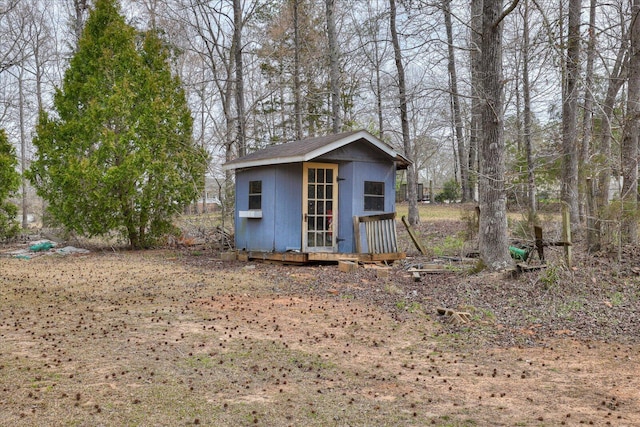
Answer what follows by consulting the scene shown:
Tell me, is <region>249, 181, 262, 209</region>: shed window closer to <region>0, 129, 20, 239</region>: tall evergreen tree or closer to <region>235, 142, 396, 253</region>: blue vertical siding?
<region>235, 142, 396, 253</region>: blue vertical siding

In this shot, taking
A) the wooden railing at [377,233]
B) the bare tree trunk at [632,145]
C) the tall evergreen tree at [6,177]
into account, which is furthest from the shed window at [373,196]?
the tall evergreen tree at [6,177]

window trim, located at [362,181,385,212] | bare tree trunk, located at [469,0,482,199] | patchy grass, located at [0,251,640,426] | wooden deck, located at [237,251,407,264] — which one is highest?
bare tree trunk, located at [469,0,482,199]

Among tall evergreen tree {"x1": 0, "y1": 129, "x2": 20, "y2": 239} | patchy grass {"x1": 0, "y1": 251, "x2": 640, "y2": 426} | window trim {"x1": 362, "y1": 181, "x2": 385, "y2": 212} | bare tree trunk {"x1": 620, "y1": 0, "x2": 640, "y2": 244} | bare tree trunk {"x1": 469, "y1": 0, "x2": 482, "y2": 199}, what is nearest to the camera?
patchy grass {"x1": 0, "y1": 251, "x2": 640, "y2": 426}

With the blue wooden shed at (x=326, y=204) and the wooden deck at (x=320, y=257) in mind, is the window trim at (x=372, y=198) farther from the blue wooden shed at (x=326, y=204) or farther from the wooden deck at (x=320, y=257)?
the wooden deck at (x=320, y=257)

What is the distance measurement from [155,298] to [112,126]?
7855mm

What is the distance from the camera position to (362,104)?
25391mm

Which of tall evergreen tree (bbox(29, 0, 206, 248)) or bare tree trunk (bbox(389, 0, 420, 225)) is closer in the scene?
tall evergreen tree (bbox(29, 0, 206, 248))

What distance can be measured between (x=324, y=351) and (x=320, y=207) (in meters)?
6.36

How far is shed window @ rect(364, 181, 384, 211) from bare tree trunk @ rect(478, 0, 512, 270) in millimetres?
3537

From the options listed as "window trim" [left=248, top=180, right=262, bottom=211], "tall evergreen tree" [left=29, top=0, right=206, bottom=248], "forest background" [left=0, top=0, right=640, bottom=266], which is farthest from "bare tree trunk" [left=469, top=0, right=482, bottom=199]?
"tall evergreen tree" [left=29, top=0, right=206, bottom=248]

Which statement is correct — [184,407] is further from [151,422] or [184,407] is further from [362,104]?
[362,104]

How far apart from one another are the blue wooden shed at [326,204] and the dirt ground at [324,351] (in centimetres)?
213

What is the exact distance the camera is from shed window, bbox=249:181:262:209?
1195cm

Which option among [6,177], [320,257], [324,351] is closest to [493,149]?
[320,257]
